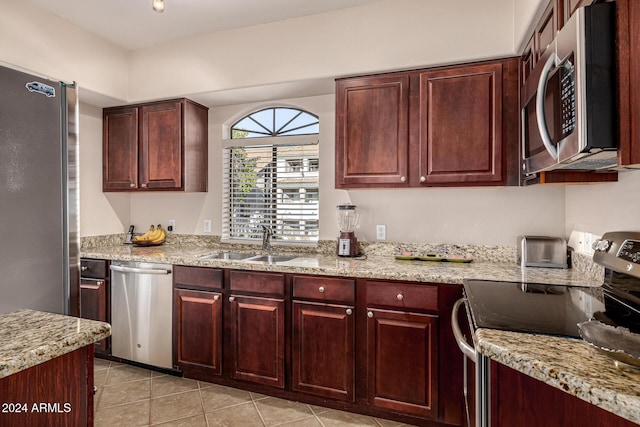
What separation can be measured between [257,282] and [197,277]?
0.50 metres

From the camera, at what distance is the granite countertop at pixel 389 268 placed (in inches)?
76.3

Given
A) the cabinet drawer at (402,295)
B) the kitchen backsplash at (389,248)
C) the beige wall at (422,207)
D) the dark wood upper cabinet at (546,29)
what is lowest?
the cabinet drawer at (402,295)

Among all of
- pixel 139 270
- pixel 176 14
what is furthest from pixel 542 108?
pixel 139 270

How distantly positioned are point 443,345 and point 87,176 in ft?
10.9

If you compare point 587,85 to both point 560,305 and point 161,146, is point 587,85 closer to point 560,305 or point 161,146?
point 560,305

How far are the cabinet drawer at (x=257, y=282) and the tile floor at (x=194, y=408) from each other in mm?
736

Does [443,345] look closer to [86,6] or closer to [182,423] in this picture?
[182,423]

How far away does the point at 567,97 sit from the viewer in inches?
42.4

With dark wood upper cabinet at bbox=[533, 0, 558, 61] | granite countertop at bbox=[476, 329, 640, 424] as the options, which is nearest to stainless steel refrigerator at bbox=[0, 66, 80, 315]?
granite countertop at bbox=[476, 329, 640, 424]

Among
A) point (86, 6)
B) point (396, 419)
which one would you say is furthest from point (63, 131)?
point (396, 419)

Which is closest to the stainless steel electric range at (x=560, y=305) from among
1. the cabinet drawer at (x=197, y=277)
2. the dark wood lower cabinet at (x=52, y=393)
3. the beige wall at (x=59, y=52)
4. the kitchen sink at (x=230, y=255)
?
the dark wood lower cabinet at (x=52, y=393)

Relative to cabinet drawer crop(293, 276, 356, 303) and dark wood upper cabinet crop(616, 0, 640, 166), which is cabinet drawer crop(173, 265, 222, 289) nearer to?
cabinet drawer crop(293, 276, 356, 303)

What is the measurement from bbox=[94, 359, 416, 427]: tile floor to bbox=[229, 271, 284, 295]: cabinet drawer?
736 millimetres

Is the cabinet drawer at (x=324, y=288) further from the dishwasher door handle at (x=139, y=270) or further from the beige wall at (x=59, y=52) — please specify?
the beige wall at (x=59, y=52)
